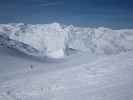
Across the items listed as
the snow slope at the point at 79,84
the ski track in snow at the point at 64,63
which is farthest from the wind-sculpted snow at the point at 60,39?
the snow slope at the point at 79,84

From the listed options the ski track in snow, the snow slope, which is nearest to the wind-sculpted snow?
the ski track in snow

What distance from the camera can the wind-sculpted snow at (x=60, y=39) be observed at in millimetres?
7188

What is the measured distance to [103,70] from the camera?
4.69 m

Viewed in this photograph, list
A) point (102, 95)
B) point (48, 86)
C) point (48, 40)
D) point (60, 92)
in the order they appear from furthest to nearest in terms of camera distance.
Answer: point (48, 40) < point (48, 86) < point (60, 92) < point (102, 95)

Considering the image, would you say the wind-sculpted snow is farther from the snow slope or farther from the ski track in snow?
the snow slope

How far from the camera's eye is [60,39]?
296 inches

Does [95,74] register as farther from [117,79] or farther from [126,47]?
[126,47]

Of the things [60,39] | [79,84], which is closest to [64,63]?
[60,39]

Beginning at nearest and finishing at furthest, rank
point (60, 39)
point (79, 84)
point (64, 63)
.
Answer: point (79, 84), point (64, 63), point (60, 39)

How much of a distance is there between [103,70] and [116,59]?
3.94 feet

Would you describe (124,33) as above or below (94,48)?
above

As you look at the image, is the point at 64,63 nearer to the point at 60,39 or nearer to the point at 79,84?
the point at 60,39

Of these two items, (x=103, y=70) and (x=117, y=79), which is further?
(x=103, y=70)

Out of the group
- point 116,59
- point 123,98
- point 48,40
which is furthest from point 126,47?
point 123,98
